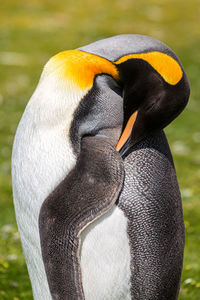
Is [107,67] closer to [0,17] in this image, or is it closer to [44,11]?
[0,17]

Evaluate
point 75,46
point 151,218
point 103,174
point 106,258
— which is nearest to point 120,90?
point 103,174

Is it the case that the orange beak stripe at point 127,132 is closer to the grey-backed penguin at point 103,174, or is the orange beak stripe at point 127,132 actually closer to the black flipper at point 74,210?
the grey-backed penguin at point 103,174

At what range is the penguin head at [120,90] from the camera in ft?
9.51

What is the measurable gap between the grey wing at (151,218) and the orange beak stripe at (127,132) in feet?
0.40

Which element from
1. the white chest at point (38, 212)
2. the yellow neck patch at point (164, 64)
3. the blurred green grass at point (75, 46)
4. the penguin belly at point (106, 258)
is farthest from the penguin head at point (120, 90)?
the blurred green grass at point (75, 46)

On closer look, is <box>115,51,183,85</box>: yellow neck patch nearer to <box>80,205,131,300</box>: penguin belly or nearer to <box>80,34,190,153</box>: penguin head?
<box>80,34,190,153</box>: penguin head

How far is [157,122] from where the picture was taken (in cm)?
296

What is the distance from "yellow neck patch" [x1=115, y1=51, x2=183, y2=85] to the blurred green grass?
2099mm

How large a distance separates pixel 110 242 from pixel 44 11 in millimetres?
18553

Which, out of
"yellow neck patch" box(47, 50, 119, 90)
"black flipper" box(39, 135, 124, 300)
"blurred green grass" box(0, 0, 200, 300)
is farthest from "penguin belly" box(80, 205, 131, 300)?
"blurred green grass" box(0, 0, 200, 300)

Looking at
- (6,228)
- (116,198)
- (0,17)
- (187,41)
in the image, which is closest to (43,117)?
(116,198)

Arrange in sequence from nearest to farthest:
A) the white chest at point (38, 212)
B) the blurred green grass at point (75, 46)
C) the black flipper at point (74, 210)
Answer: the black flipper at point (74, 210), the white chest at point (38, 212), the blurred green grass at point (75, 46)

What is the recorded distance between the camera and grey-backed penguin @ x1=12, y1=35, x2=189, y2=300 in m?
2.85

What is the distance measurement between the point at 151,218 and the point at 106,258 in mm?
340
